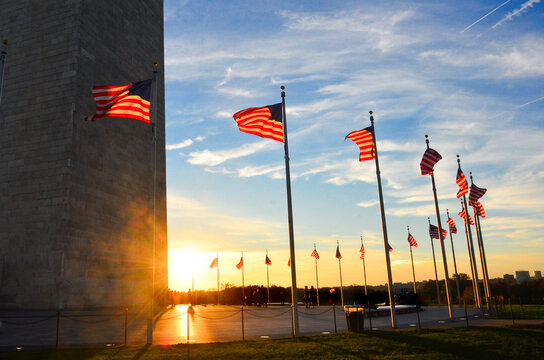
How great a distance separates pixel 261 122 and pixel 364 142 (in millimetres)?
6349

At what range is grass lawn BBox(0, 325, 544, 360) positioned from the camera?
14.1 m

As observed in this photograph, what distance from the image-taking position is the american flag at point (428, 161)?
83.8 ft

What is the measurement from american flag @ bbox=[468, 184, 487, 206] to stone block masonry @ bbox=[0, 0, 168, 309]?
92.9 feet

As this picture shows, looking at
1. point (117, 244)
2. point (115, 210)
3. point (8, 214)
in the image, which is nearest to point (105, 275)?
point (117, 244)

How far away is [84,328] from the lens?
23.4m

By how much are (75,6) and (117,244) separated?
19.9 m

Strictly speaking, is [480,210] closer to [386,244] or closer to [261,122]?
[386,244]

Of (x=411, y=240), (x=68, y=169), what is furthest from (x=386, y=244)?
(x=411, y=240)

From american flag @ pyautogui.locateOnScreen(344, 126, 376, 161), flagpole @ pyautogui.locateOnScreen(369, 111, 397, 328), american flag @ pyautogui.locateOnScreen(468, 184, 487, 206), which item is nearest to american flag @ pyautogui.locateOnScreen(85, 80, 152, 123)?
american flag @ pyautogui.locateOnScreen(344, 126, 376, 161)

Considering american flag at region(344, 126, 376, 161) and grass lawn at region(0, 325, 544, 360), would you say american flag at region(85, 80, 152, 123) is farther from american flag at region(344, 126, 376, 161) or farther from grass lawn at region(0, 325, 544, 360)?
american flag at region(344, 126, 376, 161)

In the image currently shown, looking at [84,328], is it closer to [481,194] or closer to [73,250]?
[73,250]

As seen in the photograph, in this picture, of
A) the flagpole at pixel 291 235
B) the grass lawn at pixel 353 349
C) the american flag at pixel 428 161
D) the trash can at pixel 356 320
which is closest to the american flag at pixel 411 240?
the american flag at pixel 428 161

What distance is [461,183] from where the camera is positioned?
31.2 m

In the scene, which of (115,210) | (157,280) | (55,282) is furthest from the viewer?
(157,280)
